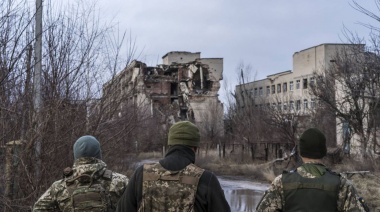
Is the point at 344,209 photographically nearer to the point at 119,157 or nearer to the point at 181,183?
the point at 181,183

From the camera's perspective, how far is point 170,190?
3596 millimetres

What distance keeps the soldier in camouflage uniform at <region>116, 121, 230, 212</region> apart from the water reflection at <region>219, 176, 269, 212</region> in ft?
39.7

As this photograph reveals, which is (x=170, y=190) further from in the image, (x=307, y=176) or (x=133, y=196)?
(x=307, y=176)

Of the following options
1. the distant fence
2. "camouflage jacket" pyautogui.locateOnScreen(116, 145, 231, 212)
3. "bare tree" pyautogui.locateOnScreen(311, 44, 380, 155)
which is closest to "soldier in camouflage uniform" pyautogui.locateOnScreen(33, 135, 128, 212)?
"camouflage jacket" pyautogui.locateOnScreen(116, 145, 231, 212)

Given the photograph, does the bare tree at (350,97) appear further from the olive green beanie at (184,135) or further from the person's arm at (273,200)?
the olive green beanie at (184,135)

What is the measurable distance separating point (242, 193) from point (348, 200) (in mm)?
16710

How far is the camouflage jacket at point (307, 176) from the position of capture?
3.94m

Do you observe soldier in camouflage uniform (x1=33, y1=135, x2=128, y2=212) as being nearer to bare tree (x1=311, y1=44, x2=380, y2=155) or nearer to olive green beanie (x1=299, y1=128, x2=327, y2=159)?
olive green beanie (x1=299, y1=128, x2=327, y2=159)

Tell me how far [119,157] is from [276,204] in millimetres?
11322

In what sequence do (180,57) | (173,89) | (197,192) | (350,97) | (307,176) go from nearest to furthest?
1. (197,192)
2. (307,176)
3. (350,97)
4. (173,89)
5. (180,57)

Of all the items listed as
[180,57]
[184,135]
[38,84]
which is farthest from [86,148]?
[180,57]

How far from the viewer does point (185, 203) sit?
357cm

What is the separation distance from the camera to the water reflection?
53.9ft

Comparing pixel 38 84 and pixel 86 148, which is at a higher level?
pixel 38 84
